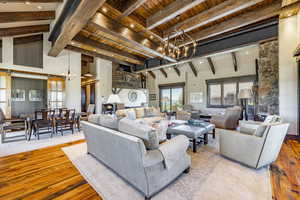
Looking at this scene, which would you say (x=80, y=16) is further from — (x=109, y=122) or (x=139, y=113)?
(x=139, y=113)

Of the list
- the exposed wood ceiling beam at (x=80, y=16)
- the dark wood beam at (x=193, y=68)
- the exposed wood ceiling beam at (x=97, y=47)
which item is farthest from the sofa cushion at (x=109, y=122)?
the dark wood beam at (x=193, y=68)

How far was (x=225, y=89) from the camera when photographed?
7.48 metres

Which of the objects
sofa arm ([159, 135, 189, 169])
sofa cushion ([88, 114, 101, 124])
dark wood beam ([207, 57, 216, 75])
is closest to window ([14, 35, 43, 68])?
sofa cushion ([88, 114, 101, 124])

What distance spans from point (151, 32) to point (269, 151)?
13.5 feet

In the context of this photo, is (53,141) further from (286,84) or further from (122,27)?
(286,84)

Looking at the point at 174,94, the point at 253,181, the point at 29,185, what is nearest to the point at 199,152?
the point at 253,181

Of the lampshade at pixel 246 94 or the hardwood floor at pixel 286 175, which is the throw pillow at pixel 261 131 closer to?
the hardwood floor at pixel 286 175

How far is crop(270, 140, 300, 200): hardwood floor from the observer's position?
164 centimetres

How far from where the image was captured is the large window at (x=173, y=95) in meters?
9.45

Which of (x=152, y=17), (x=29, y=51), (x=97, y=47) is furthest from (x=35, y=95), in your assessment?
(x=152, y=17)

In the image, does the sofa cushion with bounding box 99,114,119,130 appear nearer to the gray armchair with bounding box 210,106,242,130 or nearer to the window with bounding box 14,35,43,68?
the gray armchair with bounding box 210,106,242,130

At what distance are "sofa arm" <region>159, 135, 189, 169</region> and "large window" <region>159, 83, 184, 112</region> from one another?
7455 mm

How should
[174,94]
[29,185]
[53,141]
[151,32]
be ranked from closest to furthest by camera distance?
[29,185] < [53,141] < [151,32] < [174,94]

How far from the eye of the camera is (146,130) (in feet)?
5.05
